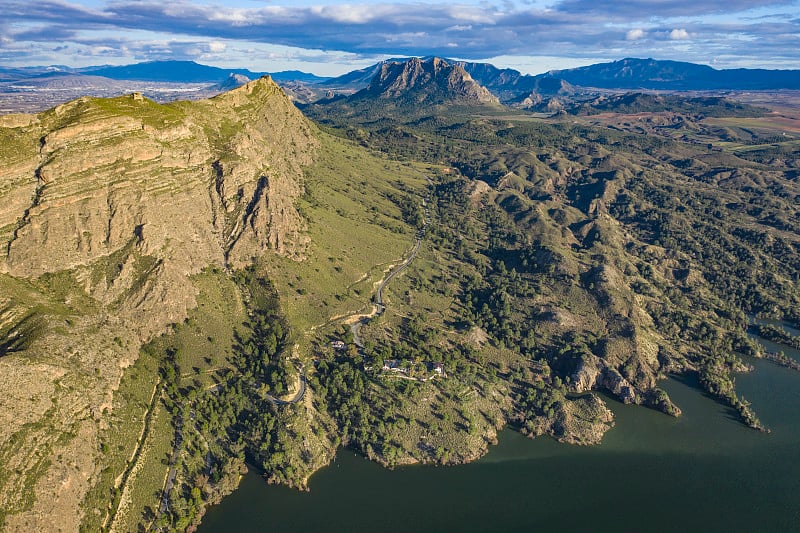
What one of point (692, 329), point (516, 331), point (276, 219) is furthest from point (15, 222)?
point (692, 329)

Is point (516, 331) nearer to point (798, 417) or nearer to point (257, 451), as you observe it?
point (798, 417)

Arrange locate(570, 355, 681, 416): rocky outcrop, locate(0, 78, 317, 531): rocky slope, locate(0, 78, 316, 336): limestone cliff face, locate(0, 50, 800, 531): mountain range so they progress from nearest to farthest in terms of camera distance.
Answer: locate(0, 78, 317, 531): rocky slope, locate(0, 50, 800, 531): mountain range, locate(0, 78, 316, 336): limestone cliff face, locate(570, 355, 681, 416): rocky outcrop

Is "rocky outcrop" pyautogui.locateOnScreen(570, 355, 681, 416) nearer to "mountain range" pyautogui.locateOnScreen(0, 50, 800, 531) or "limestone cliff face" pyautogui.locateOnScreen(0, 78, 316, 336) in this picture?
"mountain range" pyautogui.locateOnScreen(0, 50, 800, 531)

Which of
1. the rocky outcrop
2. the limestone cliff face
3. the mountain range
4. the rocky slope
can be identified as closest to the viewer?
the rocky slope

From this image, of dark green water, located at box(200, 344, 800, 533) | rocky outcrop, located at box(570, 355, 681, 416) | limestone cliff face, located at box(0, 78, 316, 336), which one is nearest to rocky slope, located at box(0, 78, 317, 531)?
limestone cliff face, located at box(0, 78, 316, 336)

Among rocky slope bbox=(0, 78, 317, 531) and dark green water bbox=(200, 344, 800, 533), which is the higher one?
rocky slope bbox=(0, 78, 317, 531)

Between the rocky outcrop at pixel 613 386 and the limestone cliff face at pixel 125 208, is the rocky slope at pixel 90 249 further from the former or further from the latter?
the rocky outcrop at pixel 613 386

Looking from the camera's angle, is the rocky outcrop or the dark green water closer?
the dark green water
